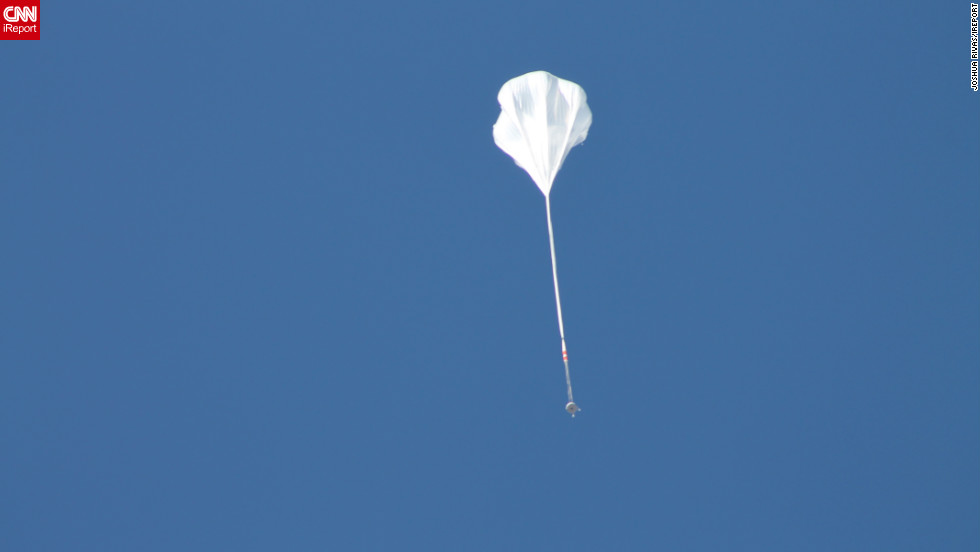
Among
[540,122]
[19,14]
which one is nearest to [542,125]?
[540,122]

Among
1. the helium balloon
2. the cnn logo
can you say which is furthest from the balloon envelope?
the cnn logo

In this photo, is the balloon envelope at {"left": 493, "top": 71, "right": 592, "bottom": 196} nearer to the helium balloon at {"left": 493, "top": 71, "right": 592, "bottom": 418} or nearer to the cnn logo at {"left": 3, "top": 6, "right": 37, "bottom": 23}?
the helium balloon at {"left": 493, "top": 71, "right": 592, "bottom": 418}

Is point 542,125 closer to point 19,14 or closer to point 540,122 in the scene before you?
point 540,122

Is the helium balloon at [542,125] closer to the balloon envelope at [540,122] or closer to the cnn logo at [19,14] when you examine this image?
the balloon envelope at [540,122]

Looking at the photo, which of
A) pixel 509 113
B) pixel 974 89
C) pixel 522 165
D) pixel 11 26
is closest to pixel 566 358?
pixel 522 165

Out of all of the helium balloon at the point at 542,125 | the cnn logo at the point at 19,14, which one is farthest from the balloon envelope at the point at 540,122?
the cnn logo at the point at 19,14

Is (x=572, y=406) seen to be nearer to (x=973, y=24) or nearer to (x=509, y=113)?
(x=509, y=113)

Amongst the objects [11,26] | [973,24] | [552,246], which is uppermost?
[11,26]

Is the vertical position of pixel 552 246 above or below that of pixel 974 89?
below
